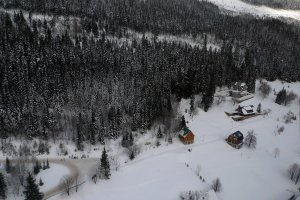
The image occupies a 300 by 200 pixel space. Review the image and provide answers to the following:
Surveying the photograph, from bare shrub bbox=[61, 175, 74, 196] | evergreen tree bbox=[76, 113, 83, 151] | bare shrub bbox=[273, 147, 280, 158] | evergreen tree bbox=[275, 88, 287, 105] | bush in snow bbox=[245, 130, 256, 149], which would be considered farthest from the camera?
evergreen tree bbox=[275, 88, 287, 105]

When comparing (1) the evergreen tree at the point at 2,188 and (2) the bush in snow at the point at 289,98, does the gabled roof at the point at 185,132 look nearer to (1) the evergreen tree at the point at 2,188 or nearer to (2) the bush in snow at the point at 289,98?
(1) the evergreen tree at the point at 2,188

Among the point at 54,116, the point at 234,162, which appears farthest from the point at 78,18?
the point at 234,162

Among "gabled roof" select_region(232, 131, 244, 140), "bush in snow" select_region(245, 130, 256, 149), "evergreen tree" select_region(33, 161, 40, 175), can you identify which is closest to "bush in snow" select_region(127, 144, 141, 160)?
"evergreen tree" select_region(33, 161, 40, 175)

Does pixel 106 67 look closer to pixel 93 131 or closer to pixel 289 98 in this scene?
pixel 93 131

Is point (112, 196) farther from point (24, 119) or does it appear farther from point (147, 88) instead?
point (147, 88)

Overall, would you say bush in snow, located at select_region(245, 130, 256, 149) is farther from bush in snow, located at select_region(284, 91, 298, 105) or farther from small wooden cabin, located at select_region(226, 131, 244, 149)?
bush in snow, located at select_region(284, 91, 298, 105)

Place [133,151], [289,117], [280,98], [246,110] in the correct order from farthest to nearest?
[280,98]
[289,117]
[246,110]
[133,151]

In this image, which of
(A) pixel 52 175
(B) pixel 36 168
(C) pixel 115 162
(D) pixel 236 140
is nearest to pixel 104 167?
(C) pixel 115 162

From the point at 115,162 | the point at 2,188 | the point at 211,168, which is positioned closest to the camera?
the point at 2,188
